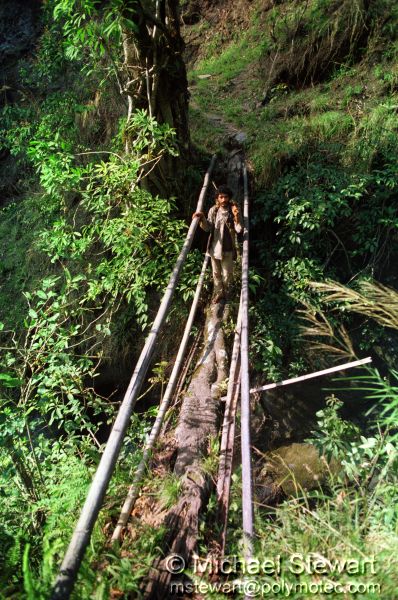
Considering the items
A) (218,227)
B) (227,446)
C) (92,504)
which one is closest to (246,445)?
(227,446)

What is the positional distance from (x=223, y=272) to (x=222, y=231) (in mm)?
473

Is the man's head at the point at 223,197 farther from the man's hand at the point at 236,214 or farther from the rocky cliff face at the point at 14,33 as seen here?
the rocky cliff face at the point at 14,33

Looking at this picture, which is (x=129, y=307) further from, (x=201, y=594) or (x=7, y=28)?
(x=7, y=28)

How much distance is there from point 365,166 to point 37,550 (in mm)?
5183

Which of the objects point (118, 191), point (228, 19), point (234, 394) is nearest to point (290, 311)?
point (234, 394)

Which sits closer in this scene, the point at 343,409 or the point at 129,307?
the point at 343,409

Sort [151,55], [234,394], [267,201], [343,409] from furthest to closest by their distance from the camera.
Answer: [267,201], [343,409], [151,55], [234,394]

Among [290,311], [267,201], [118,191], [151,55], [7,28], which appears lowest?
[290,311]

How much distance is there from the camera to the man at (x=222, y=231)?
442cm

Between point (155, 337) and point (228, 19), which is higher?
point (228, 19)

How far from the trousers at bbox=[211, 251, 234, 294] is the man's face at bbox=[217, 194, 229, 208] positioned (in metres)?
0.52

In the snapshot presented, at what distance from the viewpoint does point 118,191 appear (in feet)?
15.0

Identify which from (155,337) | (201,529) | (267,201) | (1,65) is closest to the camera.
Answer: (201,529)

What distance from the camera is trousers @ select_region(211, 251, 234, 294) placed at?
4.52m
